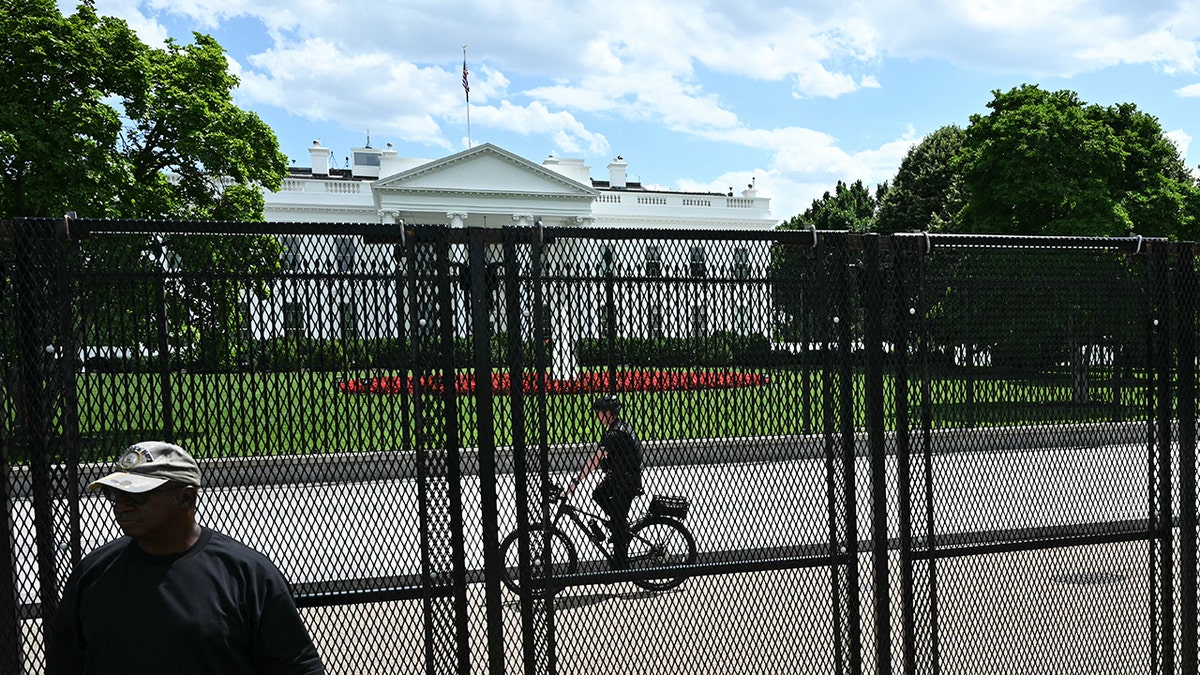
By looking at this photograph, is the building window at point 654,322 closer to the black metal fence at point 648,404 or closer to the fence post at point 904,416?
the black metal fence at point 648,404

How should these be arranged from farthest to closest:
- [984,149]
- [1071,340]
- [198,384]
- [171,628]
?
[984,149], [1071,340], [198,384], [171,628]

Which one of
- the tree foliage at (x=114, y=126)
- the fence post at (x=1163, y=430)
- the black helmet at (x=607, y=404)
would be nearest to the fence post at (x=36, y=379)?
the black helmet at (x=607, y=404)

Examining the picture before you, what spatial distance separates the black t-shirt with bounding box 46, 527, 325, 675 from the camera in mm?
2514

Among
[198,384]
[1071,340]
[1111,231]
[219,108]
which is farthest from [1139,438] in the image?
[1111,231]

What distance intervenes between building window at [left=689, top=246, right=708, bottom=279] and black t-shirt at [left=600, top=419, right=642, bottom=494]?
2.03ft

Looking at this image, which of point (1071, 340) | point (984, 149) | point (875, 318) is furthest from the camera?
point (984, 149)

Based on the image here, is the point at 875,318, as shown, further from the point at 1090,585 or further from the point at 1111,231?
the point at 1111,231

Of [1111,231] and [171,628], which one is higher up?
[1111,231]

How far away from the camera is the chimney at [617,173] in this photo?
275 ft

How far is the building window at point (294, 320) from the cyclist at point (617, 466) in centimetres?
107

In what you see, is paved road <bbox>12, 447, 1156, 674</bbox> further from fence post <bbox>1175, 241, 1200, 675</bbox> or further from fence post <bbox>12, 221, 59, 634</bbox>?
fence post <bbox>12, 221, 59, 634</bbox>

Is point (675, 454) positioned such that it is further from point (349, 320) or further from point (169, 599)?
point (169, 599)

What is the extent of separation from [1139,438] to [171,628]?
13.3 feet

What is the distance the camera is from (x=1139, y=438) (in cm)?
457
